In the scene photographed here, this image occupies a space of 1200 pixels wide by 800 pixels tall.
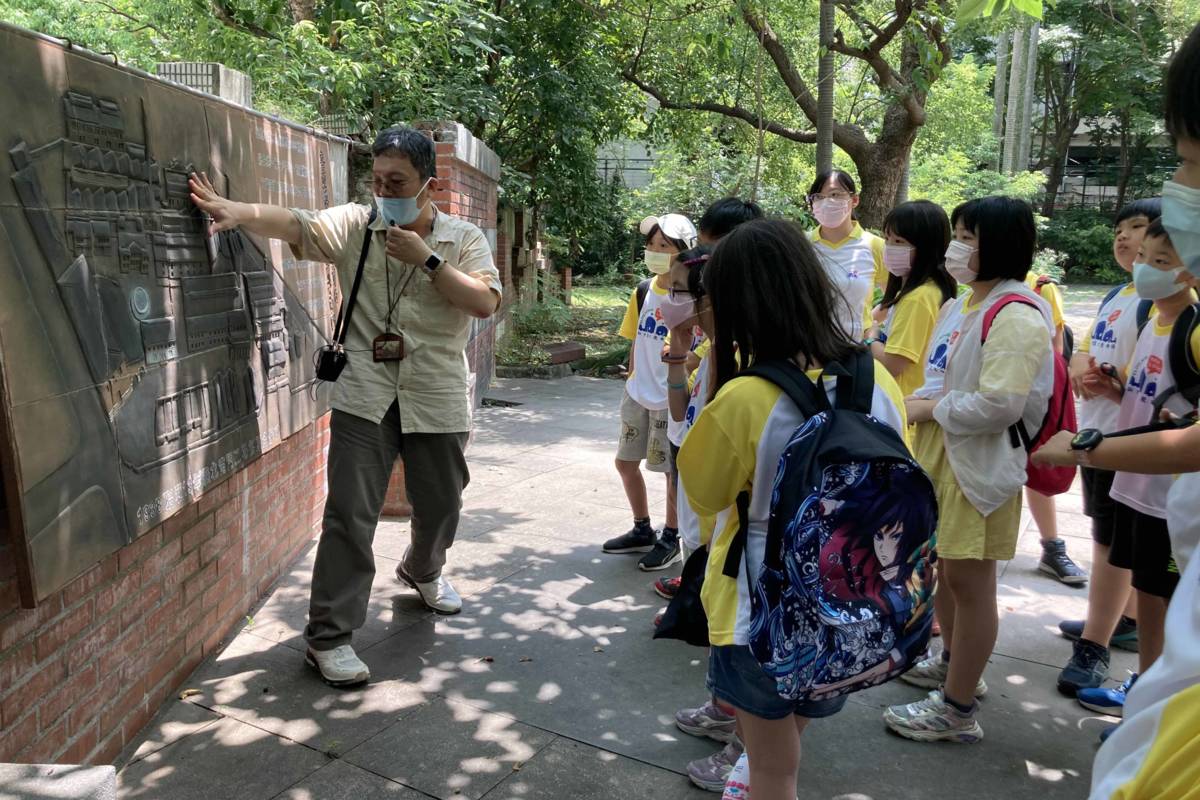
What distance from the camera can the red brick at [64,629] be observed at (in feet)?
8.20

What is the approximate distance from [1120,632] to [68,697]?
388cm

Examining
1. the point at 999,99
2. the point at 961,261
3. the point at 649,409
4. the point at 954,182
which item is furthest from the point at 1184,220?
the point at 999,99

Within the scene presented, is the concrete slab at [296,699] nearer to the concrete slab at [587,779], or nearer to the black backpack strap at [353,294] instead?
the concrete slab at [587,779]

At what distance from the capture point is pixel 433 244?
12.0 feet

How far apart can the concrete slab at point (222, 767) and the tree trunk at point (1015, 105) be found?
17654 millimetres

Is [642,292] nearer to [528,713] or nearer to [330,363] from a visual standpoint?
[330,363]

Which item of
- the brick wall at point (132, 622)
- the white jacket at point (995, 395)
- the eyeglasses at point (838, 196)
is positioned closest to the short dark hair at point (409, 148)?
the brick wall at point (132, 622)

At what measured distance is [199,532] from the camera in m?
3.49

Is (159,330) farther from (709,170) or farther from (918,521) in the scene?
(709,170)

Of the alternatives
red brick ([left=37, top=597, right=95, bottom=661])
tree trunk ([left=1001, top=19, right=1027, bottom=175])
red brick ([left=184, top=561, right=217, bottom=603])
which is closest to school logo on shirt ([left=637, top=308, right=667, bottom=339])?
red brick ([left=184, top=561, right=217, bottom=603])

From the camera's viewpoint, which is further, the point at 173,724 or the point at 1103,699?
the point at 1103,699

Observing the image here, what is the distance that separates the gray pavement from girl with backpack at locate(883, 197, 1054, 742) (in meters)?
0.28

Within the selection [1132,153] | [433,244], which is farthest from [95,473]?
[1132,153]

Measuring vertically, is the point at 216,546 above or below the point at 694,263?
below
